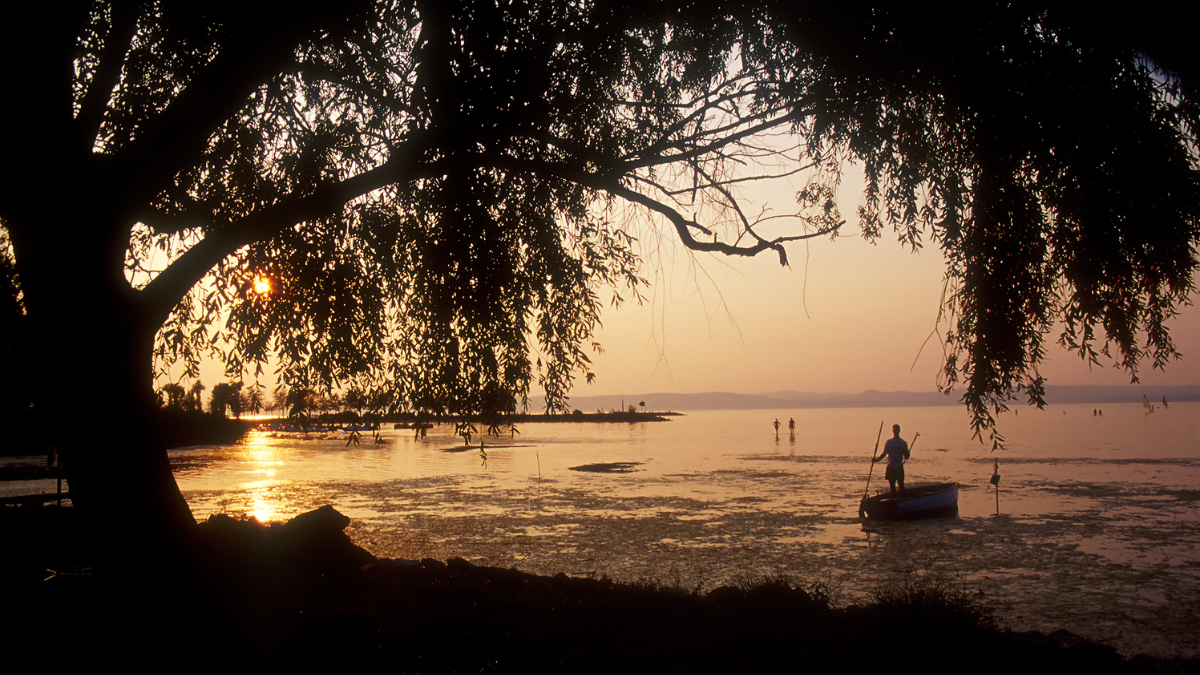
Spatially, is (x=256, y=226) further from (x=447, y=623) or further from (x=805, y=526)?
(x=805, y=526)

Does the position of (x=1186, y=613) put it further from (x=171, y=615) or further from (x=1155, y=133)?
(x=171, y=615)

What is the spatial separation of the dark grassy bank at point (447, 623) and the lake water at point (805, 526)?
4.00 meters

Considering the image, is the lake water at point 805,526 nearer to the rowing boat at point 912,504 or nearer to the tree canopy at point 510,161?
the rowing boat at point 912,504

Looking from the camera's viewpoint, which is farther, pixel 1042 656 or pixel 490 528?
pixel 490 528

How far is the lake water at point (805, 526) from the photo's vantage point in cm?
1314

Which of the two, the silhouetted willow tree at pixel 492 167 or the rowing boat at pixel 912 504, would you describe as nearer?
the silhouetted willow tree at pixel 492 167

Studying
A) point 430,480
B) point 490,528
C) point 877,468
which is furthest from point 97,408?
point 877,468

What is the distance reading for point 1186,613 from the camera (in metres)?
11.7

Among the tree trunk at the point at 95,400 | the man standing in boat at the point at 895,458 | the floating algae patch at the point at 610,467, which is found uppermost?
the tree trunk at the point at 95,400

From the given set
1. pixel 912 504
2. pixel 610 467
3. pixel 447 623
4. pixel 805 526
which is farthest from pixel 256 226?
pixel 610 467

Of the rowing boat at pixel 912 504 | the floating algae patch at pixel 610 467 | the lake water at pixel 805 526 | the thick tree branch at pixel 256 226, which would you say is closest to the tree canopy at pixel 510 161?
the thick tree branch at pixel 256 226

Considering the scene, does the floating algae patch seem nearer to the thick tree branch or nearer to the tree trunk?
the thick tree branch

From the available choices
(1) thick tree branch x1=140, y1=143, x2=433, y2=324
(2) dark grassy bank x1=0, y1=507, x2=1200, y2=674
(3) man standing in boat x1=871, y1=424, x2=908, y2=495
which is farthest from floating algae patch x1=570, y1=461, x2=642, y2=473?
(1) thick tree branch x1=140, y1=143, x2=433, y2=324

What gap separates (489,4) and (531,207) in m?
2.08
